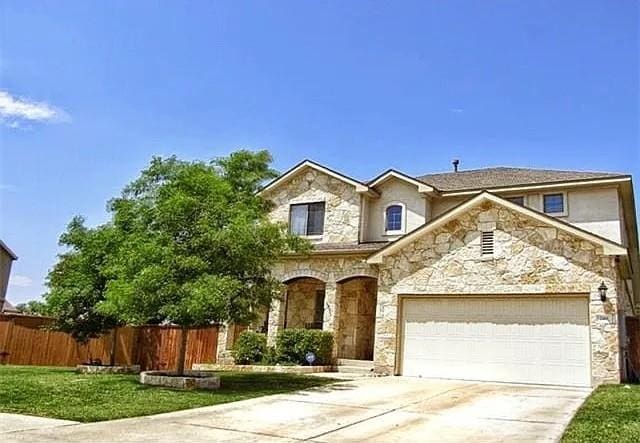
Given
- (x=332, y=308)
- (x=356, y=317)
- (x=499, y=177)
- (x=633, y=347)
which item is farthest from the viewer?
(x=499, y=177)

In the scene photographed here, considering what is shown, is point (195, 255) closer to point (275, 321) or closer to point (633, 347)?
point (275, 321)

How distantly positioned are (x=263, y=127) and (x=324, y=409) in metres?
9.32

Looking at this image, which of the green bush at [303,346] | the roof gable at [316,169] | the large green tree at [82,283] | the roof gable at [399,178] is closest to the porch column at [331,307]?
the green bush at [303,346]

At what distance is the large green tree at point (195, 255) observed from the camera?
12.2 meters

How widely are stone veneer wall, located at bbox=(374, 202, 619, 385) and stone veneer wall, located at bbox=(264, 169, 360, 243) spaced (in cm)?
329

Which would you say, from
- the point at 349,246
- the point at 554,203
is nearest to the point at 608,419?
the point at 554,203

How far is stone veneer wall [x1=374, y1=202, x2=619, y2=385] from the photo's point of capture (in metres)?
14.5

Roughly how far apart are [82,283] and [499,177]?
14913 millimetres

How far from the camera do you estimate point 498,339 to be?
1575cm

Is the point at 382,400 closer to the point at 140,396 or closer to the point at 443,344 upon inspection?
the point at 140,396

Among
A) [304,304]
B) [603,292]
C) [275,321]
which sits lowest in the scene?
[275,321]

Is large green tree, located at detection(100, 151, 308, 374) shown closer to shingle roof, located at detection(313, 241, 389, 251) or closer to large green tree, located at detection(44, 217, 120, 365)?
large green tree, located at detection(44, 217, 120, 365)

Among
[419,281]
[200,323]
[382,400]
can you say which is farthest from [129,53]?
[419,281]

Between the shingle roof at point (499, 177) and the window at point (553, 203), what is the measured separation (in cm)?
53
